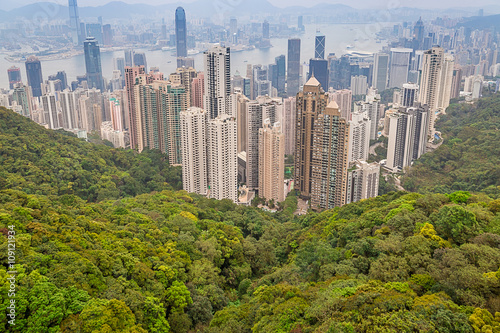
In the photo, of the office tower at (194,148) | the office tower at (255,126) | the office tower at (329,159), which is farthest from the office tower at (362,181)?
the office tower at (194,148)

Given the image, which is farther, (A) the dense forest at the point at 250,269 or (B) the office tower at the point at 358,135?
(B) the office tower at the point at 358,135

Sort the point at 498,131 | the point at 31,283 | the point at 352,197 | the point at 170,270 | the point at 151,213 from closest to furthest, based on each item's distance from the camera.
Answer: the point at 31,283, the point at 170,270, the point at 151,213, the point at 352,197, the point at 498,131

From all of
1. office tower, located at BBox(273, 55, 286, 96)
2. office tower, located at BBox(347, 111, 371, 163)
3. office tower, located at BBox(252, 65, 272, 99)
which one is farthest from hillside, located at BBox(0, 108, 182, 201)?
office tower, located at BBox(273, 55, 286, 96)

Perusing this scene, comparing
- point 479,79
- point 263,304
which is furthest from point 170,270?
point 479,79

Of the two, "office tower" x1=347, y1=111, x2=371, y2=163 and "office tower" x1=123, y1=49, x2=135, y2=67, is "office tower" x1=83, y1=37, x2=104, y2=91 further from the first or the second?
"office tower" x1=347, y1=111, x2=371, y2=163

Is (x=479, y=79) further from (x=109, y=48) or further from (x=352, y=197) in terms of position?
(x=109, y=48)

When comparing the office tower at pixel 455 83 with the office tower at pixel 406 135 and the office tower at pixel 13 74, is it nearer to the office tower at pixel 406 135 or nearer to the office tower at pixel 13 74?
the office tower at pixel 406 135

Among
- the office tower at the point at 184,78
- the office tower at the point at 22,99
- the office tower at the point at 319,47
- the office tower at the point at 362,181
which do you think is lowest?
the office tower at the point at 362,181

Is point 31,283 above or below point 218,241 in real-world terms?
above
